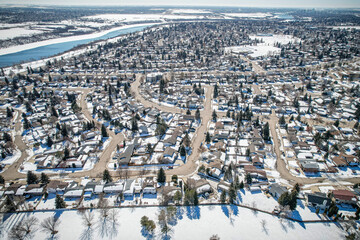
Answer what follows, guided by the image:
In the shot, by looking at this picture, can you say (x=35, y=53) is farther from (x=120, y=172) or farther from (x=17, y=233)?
(x=17, y=233)

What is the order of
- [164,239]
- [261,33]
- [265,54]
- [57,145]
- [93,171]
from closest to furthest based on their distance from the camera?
[164,239] < [93,171] < [57,145] < [265,54] < [261,33]

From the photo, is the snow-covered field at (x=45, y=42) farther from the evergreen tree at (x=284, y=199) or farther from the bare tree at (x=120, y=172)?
the evergreen tree at (x=284, y=199)

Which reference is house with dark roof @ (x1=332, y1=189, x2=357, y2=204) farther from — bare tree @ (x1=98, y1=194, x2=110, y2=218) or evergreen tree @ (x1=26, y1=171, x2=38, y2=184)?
evergreen tree @ (x1=26, y1=171, x2=38, y2=184)

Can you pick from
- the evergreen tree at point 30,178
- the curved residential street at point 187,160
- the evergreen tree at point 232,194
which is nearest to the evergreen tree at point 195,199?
the evergreen tree at point 232,194

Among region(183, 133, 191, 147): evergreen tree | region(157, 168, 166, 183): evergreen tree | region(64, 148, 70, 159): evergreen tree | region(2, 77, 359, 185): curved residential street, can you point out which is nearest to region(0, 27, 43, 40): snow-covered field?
region(2, 77, 359, 185): curved residential street

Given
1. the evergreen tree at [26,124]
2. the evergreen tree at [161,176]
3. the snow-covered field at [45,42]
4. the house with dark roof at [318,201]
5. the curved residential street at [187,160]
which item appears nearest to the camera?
the house with dark roof at [318,201]

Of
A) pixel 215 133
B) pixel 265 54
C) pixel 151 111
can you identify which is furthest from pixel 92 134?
pixel 265 54

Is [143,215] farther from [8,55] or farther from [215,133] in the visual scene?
[8,55]
